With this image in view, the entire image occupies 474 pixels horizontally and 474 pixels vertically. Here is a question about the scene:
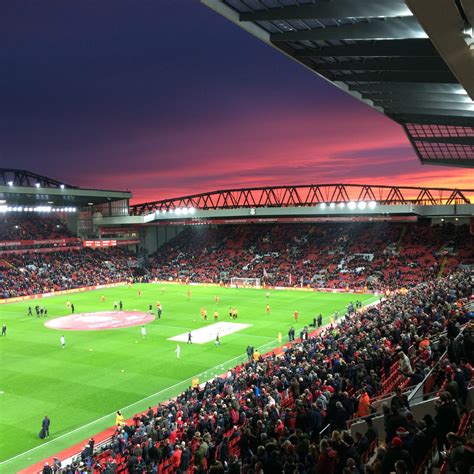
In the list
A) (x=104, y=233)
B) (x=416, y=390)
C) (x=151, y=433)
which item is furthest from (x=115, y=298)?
(x=416, y=390)

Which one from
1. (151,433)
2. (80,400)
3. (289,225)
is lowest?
(80,400)

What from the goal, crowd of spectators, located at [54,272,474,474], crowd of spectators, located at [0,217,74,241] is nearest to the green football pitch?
crowd of spectators, located at [54,272,474,474]

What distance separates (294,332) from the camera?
126ft

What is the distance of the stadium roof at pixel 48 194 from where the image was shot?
229ft

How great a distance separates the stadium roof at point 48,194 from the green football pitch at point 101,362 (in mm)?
18683

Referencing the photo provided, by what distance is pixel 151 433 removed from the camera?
16938mm

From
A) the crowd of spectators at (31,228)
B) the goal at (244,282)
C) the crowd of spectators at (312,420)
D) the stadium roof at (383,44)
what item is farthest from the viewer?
the crowd of spectators at (31,228)

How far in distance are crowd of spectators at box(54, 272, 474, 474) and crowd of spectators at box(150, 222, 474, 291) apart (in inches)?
1593

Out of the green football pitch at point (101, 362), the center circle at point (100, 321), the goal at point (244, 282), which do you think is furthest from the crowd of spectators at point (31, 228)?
the center circle at point (100, 321)

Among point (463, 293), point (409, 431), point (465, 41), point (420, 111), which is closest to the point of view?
point (465, 41)

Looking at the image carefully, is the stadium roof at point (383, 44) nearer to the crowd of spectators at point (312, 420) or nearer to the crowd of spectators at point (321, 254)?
the crowd of spectators at point (312, 420)

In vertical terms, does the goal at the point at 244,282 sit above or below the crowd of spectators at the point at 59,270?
below

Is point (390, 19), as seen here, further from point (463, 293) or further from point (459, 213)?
point (459, 213)

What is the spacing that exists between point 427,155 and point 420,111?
14.9 meters
